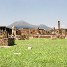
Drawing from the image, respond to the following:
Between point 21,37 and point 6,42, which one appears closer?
point 6,42

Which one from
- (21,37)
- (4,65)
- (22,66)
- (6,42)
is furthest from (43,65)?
(21,37)

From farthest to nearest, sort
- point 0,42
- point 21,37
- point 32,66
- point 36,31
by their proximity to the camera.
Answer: point 36,31, point 21,37, point 0,42, point 32,66

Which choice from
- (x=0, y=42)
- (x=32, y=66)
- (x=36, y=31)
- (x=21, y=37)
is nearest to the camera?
(x=32, y=66)

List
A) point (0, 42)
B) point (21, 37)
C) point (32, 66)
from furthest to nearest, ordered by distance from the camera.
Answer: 1. point (21, 37)
2. point (0, 42)
3. point (32, 66)

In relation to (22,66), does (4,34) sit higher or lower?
higher

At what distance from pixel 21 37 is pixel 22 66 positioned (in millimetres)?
35662

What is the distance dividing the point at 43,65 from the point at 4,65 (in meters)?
1.85

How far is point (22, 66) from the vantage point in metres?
10.4

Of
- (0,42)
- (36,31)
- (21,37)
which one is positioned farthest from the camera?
(36,31)

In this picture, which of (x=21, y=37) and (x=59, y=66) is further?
(x=21, y=37)

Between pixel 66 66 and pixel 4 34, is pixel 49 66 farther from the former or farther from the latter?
pixel 4 34

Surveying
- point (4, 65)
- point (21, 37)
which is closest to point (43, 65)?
point (4, 65)

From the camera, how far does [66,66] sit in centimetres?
1046

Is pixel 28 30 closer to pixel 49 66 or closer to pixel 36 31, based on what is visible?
pixel 36 31
